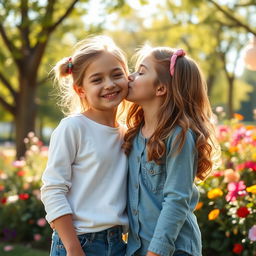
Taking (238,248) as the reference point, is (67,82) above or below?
above

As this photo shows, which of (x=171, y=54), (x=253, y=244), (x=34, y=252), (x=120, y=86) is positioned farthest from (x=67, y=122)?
(x=34, y=252)

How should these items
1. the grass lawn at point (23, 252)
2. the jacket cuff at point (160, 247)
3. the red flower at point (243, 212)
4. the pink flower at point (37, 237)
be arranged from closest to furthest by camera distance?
the jacket cuff at point (160, 247)
the red flower at point (243, 212)
the grass lawn at point (23, 252)
the pink flower at point (37, 237)

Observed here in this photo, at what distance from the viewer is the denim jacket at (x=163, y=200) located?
220 centimetres

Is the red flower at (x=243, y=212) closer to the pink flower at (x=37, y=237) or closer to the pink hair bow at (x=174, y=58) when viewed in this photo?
the pink hair bow at (x=174, y=58)

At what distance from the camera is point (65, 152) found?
2.31m

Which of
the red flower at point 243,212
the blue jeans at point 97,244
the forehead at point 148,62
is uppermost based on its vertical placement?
the forehead at point 148,62

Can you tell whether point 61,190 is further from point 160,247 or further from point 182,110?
point 182,110

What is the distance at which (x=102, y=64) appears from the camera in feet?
8.17

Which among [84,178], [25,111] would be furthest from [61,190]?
[25,111]

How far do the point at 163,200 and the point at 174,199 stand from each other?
135 mm

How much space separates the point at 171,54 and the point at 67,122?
2.04ft

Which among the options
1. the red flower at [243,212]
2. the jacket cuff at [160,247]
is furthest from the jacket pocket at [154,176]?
the red flower at [243,212]

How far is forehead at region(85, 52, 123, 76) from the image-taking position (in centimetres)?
248

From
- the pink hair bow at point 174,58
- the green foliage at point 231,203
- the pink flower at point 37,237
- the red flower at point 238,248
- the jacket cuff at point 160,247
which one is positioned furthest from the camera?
the pink flower at point 37,237
